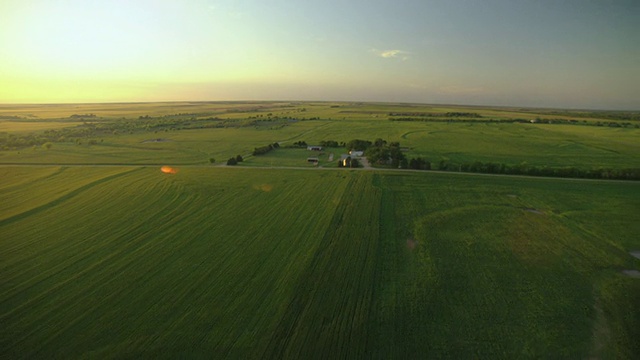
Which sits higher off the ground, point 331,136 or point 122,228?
point 331,136

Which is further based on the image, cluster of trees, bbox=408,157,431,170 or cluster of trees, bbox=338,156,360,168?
cluster of trees, bbox=338,156,360,168

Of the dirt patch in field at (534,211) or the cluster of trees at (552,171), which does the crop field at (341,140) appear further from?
the dirt patch in field at (534,211)

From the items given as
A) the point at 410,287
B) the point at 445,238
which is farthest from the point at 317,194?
the point at 410,287

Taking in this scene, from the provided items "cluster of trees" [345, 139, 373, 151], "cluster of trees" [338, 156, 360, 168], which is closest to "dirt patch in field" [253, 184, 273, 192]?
"cluster of trees" [338, 156, 360, 168]

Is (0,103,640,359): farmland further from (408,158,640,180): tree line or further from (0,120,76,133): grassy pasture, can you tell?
(0,120,76,133): grassy pasture

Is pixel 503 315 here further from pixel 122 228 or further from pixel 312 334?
pixel 122 228
